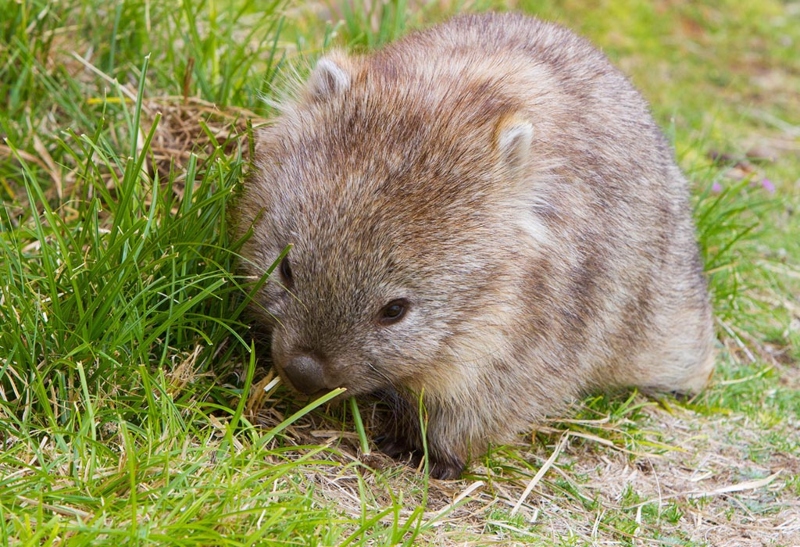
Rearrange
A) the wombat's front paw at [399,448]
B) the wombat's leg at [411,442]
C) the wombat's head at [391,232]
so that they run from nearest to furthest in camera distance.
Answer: the wombat's head at [391,232] < the wombat's leg at [411,442] < the wombat's front paw at [399,448]

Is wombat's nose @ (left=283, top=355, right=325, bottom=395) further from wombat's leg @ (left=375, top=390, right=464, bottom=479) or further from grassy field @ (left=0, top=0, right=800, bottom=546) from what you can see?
wombat's leg @ (left=375, top=390, right=464, bottom=479)

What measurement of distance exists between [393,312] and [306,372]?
0.39 metres

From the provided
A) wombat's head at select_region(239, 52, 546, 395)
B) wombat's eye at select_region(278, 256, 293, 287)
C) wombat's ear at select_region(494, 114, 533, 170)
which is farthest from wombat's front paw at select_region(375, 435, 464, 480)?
wombat's ear at select_region(494, 114, 533, 170)

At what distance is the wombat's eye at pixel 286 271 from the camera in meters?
3.61

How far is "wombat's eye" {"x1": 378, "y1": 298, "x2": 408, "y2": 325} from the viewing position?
3568 millimetres

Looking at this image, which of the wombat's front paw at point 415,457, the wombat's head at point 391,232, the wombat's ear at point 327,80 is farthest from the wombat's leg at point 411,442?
the wombat's ear at point 327,80

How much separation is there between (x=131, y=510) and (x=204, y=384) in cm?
99

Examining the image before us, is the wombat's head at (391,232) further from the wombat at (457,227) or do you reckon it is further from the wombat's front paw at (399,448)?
the wombat's front paw at (399,448)

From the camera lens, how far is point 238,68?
17.3 ft

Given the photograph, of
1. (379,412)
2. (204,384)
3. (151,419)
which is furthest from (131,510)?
(379,412)

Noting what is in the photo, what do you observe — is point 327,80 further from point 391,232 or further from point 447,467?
point 447,467

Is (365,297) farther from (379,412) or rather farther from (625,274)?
(625,274)

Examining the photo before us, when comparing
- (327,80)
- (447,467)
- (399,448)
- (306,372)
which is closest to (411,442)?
(399,448)

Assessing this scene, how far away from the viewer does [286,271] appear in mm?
3631
